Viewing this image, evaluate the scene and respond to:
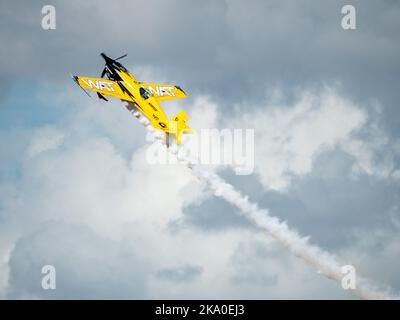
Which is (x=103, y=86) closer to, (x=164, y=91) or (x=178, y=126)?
(x=164, y=91)

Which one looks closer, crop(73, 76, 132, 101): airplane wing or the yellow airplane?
the yellow airplane

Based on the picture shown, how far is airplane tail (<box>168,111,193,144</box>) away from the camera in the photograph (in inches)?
2662

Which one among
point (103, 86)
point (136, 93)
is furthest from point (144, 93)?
point (103, 86)

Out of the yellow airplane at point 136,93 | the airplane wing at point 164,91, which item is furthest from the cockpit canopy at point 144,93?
the airplane wing at point 164,91

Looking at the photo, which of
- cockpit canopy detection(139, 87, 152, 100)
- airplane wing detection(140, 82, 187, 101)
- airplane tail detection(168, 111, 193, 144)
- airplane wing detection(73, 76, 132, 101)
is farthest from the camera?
airplane wing detection(140, 82, 187, 101)

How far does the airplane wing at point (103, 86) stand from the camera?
240ft

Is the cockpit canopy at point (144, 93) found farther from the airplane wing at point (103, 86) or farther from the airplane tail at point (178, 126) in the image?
the airplane tail at point (178, 126)

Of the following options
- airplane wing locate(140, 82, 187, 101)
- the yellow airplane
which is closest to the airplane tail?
the yellow airplane

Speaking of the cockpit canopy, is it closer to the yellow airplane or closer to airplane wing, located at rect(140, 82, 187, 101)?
the yellow airplane
